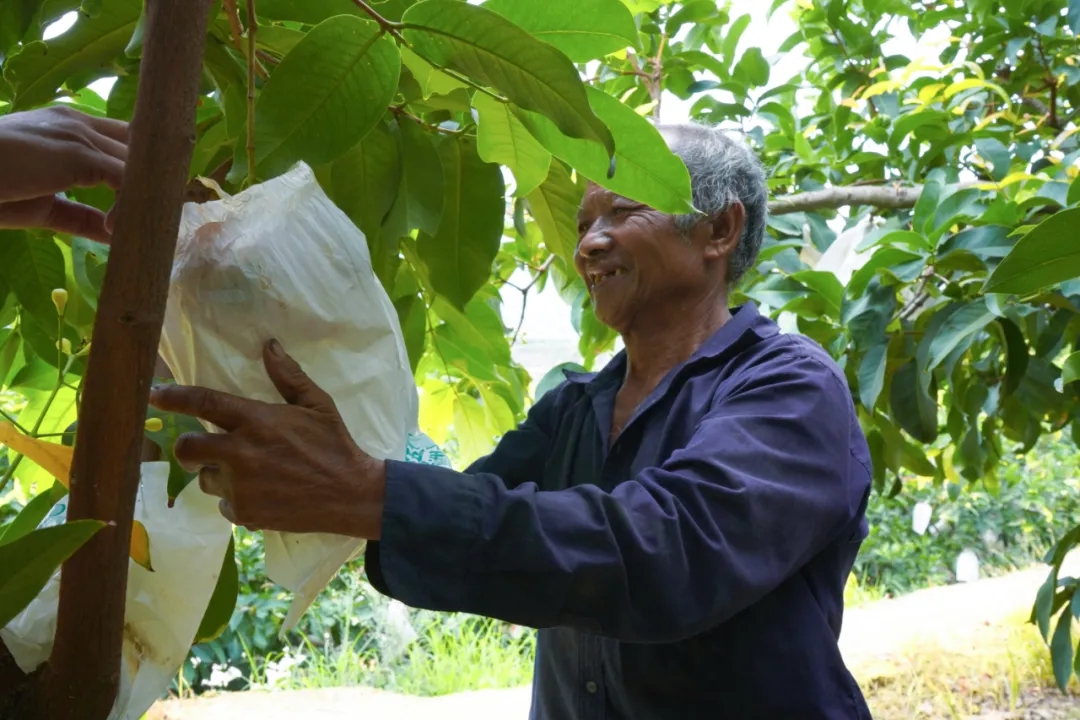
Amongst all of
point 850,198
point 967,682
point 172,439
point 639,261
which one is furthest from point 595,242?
point 967,682

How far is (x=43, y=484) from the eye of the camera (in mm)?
1098

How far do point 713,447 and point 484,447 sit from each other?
701 mm

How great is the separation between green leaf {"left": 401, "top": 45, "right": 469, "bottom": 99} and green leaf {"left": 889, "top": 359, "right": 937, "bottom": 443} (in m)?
1.00

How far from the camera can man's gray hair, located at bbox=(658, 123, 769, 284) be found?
1115mm

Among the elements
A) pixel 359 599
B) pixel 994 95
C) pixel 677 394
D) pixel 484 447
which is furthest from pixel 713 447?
pixel 359 599

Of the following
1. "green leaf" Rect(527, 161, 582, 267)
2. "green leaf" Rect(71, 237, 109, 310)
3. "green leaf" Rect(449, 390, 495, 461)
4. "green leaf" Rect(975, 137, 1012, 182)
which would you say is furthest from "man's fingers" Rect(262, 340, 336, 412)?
"green leaf" Rect(975, 137, 1012, 182)

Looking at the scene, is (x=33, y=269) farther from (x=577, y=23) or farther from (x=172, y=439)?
(x=577, y=23)

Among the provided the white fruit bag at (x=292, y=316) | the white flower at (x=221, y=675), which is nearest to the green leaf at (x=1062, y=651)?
the white fruit bag at (x=292, y=316)

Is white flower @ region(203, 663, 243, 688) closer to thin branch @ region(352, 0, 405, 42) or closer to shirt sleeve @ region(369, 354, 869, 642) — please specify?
shirt sleeve @ region(369, 354, 869, 642)

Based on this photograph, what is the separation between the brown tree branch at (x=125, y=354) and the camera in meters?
0.44

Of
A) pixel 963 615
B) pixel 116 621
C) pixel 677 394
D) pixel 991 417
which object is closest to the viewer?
pixel 116 621

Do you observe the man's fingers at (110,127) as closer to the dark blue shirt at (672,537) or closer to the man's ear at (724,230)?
the dark blue shirt at (672,537)

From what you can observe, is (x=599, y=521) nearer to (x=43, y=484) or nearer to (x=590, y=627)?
(x=590, y=627)

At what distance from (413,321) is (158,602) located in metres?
0.45
